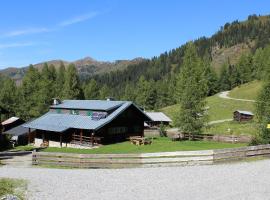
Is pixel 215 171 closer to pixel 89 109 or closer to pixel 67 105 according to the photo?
pixel 89 109

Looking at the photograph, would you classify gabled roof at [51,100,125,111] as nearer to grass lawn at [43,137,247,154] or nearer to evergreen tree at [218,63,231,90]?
grass lawn at [43,137,247,154]

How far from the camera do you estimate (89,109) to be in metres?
58.7

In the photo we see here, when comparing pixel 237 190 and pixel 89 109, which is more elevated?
pixel 89 109

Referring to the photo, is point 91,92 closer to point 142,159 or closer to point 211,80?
point 211,80

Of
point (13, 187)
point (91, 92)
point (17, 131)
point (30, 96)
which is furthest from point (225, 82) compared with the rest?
point (13, 187)

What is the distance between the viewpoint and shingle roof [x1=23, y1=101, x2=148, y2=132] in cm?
5530

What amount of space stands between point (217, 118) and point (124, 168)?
72312 mm

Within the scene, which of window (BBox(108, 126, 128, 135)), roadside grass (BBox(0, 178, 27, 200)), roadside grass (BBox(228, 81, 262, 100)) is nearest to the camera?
roadside grass (BBox(0, 178, 27, 200))

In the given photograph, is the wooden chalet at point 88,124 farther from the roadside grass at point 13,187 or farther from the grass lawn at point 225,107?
the grass lawn at point 225,107

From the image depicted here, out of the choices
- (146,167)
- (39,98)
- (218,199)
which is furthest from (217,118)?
(218,199)

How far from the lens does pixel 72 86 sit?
104812 mm

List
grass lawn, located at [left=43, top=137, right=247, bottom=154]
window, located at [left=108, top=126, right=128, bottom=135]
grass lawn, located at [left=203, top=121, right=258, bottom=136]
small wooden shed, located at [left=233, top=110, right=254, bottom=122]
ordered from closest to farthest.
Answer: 1. grass lawn, located at [left=43, top=137, right=247, bottom=154]
2. window, located at [left=108, top=126, right=128, bottom=135]
3. grass lawn, located at [left=203, top=121, right=258, bottom=136]
4. small wooden shed, located at [left=233, top=110, right=254, bottom=122]

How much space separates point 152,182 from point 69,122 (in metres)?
38.8

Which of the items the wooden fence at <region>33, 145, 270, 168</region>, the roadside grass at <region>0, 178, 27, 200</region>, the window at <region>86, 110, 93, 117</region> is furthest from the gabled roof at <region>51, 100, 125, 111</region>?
the roadside grass at <region>0, 178, 27, 200</region>
